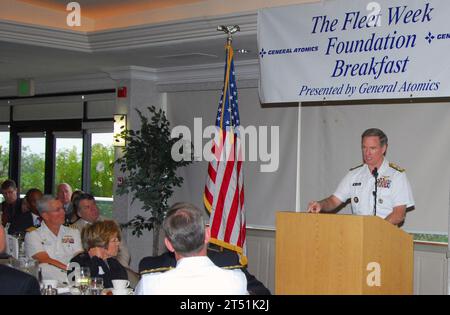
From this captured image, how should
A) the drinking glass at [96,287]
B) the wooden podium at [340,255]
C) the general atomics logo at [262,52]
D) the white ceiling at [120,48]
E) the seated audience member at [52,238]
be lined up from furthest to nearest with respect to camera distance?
the white ceiling at [120,48], the seated audience member at [52,238], the general atomics logo at [262,52], the wooden podium at [340,255], the drinking glass at [96,287]

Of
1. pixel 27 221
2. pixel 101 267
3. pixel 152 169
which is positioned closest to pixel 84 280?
pixel 101 267

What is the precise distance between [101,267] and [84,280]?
17.7 inches

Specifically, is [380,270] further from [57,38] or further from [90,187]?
[90,187]

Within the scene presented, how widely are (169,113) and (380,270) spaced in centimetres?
578

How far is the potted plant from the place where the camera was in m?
8.83

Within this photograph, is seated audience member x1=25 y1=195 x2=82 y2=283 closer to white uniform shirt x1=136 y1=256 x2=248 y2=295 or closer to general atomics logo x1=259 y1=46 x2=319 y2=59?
general atomics logo x1=259 y1=46 x2=319 y2=59

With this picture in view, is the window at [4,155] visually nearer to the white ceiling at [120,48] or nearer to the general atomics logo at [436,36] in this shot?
the white ceiling at [120,48]

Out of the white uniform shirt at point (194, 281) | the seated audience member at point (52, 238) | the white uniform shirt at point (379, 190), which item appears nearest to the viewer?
the white uniform shirt at point (194, 281)

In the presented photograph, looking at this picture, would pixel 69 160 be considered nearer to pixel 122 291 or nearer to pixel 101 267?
pixel 101 267

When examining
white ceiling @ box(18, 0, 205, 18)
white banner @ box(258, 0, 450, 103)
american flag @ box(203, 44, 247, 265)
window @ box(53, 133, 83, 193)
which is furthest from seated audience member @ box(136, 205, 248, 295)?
window @ box(53, 133, 83, 193)

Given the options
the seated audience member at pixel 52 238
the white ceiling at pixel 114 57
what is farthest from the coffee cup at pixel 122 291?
the white ceiling at pixel 114 57

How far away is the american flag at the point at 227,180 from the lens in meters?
6.61

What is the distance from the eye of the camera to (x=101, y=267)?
475 cm

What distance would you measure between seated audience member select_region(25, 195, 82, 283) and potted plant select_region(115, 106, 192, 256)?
8.53 ft
